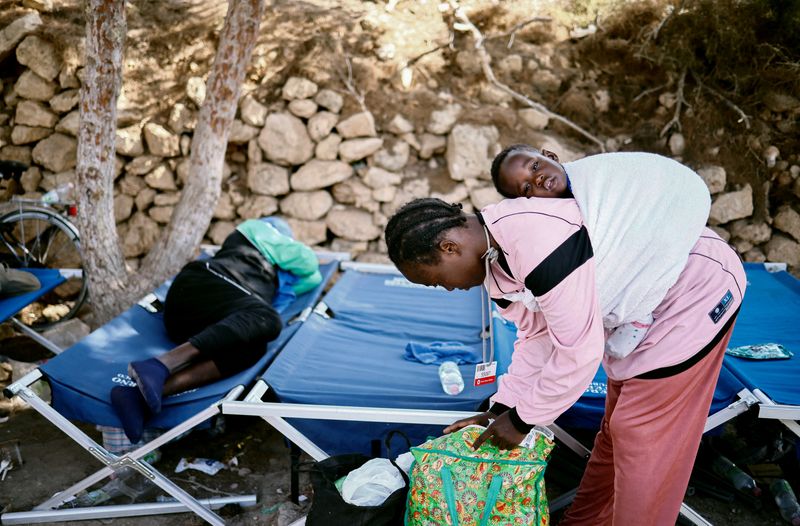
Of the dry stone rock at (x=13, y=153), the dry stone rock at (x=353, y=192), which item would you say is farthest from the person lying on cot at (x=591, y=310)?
the dry stone rock at (x=13, y=153)

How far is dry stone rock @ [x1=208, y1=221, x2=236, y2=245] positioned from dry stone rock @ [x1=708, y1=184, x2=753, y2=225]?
13.3 ft

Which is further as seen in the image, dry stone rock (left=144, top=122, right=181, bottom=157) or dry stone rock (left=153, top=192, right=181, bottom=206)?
dry stone rock (left=153, top=192, right=181, bottom=206)

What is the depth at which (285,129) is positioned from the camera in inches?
209

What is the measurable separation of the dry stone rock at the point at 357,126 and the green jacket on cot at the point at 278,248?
175 cm

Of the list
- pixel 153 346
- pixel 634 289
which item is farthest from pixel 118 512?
pixel 634 289

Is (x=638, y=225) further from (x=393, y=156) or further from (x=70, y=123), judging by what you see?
(x=70, y=123)

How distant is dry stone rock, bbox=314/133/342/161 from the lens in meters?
5.37

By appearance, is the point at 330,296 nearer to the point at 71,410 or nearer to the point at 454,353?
the point at 454,353

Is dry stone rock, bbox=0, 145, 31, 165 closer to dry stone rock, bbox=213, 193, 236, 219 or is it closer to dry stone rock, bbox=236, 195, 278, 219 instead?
dry stone rock, bbox=213, 193, 236, 219

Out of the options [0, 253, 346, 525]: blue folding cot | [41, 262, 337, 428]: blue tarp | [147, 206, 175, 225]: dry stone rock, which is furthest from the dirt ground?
[0, 253, 346, 525]: blue folding cot

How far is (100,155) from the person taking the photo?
3.79 meters

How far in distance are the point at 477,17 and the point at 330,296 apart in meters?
3.52

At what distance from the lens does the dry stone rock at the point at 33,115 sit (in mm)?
5172

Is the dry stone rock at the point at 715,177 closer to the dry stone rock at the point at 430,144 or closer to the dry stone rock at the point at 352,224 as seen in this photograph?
the dry stone rock at the point at 430,144
